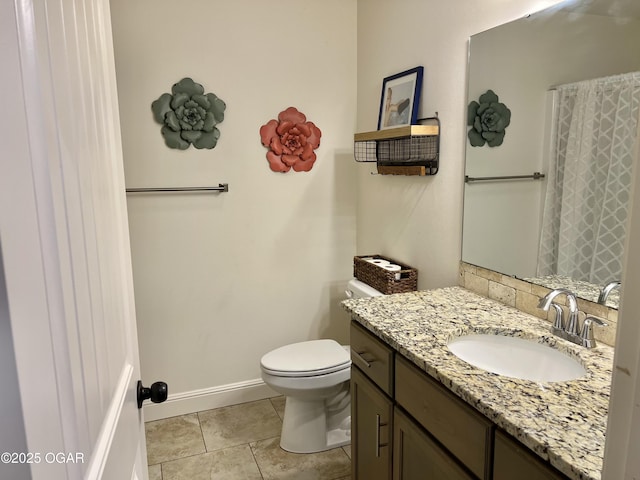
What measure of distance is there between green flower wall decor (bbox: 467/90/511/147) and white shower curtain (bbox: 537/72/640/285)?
23cm

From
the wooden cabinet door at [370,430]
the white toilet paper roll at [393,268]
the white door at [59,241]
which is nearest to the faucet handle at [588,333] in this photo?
the wooden cabinet door at [370,430]

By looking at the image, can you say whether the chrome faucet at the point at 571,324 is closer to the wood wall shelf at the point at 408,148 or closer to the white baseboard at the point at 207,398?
the wood wall shelf at the point at 408,148

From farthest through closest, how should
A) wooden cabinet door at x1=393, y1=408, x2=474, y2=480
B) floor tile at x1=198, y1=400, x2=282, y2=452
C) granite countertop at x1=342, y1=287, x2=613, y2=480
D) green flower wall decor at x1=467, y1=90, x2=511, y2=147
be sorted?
floor tile at x1=198, y1=400, x2=282, y2=452 → green flower wall decor at x1=467, y1=90, x2=511, y2=147 → wooden cabinet door at x1=393, y1=408, x2=474, y2=480 → granite countertop at x1=342, y1=287, x2=613, y2=480

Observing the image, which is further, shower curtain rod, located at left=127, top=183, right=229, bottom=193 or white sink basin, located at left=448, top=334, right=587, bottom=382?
shower curtain rod, located at left=127, top=183, right=229, bottom=193

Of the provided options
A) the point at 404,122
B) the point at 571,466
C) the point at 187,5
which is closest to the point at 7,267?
the point at 571,466

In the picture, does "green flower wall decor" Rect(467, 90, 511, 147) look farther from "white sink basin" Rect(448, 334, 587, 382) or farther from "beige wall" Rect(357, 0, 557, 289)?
"white sink basin" Rect(448, 334, 587, 382)

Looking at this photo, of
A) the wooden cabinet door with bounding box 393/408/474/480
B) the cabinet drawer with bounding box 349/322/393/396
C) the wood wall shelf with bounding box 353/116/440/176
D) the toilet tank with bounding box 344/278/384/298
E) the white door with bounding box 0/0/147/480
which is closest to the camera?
the white door with bounding box 0/0/147/480

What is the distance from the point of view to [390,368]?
1.47 m

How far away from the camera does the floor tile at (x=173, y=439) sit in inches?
90.7

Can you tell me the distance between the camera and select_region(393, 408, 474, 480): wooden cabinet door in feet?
3.93

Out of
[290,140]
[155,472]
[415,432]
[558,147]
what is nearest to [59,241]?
[415,432]

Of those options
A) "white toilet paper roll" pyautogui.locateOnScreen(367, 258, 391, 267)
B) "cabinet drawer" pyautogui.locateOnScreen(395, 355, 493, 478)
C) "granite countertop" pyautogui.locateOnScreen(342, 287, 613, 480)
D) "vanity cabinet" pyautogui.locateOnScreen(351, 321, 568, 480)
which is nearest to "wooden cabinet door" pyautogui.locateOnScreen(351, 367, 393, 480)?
"vanity cabinet" pyautogui.locateOnScreen(351, 321, 568, 480)

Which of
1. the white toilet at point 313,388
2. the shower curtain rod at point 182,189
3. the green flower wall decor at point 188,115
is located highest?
the green flower wall decor at point 188,115

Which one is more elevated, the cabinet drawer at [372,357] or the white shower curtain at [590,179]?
the white shower curtain at [590,179]
